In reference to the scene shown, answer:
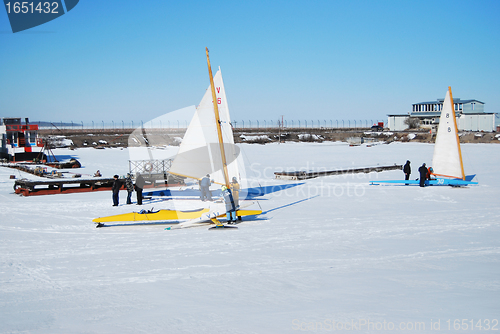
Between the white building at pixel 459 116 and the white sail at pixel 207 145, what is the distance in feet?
203

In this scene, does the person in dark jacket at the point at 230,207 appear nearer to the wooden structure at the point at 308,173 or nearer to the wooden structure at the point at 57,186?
the wooden structure at the point at 57,186

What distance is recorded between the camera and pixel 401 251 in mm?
8188

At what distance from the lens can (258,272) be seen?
275 inches

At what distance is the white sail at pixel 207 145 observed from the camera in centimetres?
1199

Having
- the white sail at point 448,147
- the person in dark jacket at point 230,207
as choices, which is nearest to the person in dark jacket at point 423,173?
the white sail at point 448,147

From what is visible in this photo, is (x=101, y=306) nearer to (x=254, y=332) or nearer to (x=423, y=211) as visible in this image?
(x=254, y=332)

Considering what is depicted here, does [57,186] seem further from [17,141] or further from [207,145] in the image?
[17,141]

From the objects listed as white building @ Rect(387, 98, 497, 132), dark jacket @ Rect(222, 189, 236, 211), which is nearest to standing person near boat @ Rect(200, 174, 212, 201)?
dark jacket @ Rect(222, 189, 236, 211)

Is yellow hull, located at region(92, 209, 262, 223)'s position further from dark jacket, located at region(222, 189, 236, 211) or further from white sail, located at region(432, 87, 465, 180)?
white sail, located at region(432, 87, 465, 180)

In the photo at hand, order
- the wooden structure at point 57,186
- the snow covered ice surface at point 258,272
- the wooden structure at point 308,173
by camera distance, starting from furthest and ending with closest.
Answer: the wooden structure at point 308,173, the wooden structure at point 57,186, the snow covered ice surface at point 258,272

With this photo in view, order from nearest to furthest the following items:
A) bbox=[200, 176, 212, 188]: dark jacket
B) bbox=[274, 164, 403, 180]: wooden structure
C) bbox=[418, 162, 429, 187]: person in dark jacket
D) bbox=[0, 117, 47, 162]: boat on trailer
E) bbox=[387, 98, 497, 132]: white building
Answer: bbox=[200, 176, 212, 188]: dark jacket → bbox=[418, 162, 429, 187]: person in dark jacket → bbox=[274, 164, 403, 180]: wooden structure → bbox=[0, 117, 47, 162]: boat on trailer → bbox=[387, 98, 497, 132]: white building

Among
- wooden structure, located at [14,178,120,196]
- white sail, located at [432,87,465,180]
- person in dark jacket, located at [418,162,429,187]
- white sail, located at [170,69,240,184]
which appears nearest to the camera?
white sail, located at [170,69,240,184]

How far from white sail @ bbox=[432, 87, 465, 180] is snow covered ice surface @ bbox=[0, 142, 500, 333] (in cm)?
482

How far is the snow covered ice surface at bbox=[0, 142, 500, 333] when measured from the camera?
5.20 metres
